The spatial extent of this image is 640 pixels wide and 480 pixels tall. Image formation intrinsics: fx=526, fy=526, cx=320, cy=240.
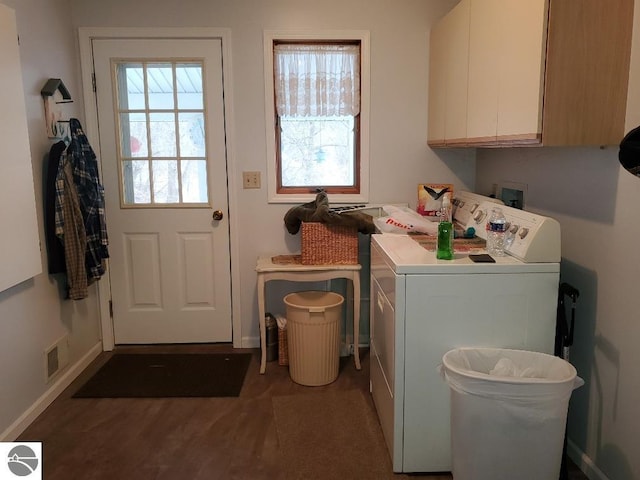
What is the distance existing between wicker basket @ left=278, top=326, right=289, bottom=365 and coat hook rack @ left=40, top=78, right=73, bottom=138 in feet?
5.52

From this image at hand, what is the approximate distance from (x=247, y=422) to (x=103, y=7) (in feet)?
8.44

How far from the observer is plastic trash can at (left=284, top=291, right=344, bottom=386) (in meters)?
2.90

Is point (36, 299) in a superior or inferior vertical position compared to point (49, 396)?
superior

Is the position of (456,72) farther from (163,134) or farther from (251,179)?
(163,134)

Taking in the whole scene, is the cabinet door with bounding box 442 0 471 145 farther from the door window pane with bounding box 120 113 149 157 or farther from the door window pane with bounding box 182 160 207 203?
the door window pane with bounding box 120 113 149 157

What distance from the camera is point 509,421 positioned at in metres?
1.74

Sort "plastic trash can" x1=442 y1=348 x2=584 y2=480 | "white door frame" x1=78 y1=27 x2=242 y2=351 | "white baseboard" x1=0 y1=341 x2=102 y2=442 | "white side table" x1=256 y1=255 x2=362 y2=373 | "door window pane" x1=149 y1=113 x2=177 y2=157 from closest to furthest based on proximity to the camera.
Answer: "plastic trash can" x1=442 y1=348 x2=584 y2=480 → "white baseboard" x1=0 y1=341 x2=102 y2=442 → "white side table" x1=256 y1=255 x2=362 y2=373 → "white door frame" x1=78 y1=27 x2=242 y2=351 → "door window pane" x1=149 y1=113 x2=177 y2=157

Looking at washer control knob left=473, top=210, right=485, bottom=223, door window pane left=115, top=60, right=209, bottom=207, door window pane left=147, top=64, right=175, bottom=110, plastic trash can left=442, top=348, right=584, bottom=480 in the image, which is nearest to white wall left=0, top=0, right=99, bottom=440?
door window pane left=115, top=60, right=209, bottom=207

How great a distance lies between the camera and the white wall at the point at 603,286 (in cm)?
182

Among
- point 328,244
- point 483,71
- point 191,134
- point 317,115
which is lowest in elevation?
point 328,244

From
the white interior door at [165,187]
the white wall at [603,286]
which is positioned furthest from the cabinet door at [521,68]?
the white interior door at [165,187]

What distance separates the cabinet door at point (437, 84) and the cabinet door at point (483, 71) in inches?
19.3

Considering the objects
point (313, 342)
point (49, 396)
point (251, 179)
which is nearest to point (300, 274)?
point (313, 342)

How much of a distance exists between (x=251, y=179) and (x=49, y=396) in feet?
5.49
